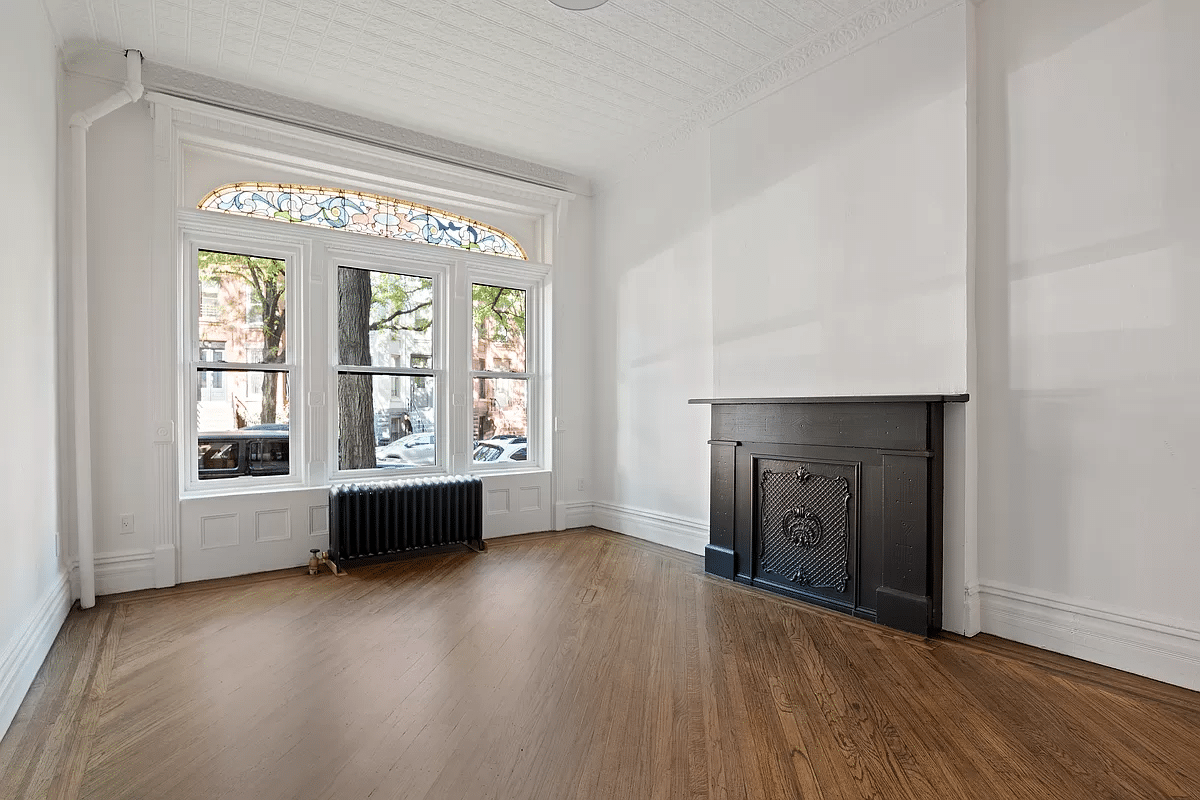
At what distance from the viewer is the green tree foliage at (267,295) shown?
4613 millimetres

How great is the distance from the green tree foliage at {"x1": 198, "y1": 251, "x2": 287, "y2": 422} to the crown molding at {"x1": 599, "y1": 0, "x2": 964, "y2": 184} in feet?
10.5

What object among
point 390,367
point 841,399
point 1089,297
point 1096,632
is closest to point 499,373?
point 390,367

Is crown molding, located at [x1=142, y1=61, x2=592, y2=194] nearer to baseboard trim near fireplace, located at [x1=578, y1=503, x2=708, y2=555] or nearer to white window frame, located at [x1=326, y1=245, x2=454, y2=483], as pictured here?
white window frame, located at [x1=326, y1=245, x2=454, y2=483]

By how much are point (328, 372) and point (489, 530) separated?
6.18 ft

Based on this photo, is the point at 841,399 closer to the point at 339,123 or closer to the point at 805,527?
the point at 805,527

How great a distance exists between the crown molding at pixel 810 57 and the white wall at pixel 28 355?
3839 millimetres

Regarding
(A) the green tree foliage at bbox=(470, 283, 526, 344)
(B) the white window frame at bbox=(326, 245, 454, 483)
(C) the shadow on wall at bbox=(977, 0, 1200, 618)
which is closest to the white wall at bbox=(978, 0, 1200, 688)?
(C) the shadow on wall at bbox=(977, 0, 1200, 618)

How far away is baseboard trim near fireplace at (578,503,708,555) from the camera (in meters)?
5.06

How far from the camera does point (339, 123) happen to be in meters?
4.79

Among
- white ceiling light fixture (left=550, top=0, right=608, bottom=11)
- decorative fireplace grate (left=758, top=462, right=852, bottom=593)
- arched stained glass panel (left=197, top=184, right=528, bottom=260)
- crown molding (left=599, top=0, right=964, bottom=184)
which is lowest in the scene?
decorative fireplace grate (left=758, top=462, right=852, bottom=593)

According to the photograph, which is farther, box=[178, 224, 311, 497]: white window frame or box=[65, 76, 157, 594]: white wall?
box=[178, 224, 311, 497]: white window frame

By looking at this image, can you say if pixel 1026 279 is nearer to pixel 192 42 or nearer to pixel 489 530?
pixel 489 530

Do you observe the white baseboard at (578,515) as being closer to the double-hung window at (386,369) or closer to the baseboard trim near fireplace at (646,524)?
the baseboard trim near fireplace at (646,524)

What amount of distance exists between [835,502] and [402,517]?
10.1 feet
